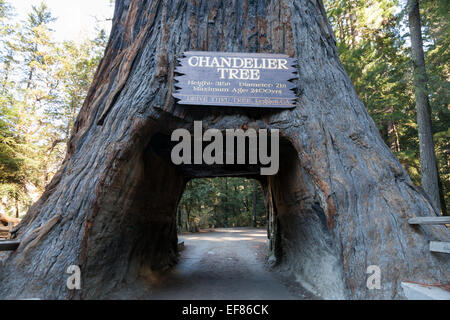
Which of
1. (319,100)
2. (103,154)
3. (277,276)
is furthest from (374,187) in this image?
(103,154)

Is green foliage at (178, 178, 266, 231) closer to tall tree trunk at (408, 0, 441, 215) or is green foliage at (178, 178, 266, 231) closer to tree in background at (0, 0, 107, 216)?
tree in background at (0, 0, 107, 216)

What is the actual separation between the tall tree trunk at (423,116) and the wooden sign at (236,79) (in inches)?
274

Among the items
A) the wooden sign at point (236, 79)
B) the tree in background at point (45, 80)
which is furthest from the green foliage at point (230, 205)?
the wooden sign at point (236, 79)

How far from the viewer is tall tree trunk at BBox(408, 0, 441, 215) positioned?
29.0ft

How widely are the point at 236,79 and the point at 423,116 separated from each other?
339 inches

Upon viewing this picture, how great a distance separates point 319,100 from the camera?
5.16 m

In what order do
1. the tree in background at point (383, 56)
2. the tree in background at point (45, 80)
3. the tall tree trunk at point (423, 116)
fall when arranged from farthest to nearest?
the tree in background at point (45, 80)
the tree in background at point (383, 56)
the tall tree trunk at point (423, 116)

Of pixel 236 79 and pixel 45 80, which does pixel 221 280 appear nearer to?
pixel 236 79

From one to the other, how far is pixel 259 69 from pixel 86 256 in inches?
199

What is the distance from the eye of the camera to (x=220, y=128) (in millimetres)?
5270

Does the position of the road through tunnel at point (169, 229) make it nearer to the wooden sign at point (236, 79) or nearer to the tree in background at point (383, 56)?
the wooden sign at point (236, 79)

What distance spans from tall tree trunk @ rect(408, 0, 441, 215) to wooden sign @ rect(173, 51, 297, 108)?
6950mm

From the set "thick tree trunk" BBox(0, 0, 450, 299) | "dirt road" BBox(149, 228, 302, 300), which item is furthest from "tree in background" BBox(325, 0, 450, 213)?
"dirt road" BBox(149, 228, 302, 300)

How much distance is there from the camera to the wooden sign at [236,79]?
16.9 ft
